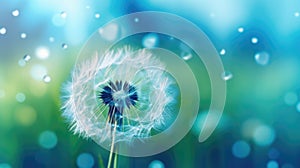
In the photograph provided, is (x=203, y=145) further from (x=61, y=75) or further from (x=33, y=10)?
(x=33, y=10)

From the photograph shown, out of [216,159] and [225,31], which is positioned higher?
[225,31]

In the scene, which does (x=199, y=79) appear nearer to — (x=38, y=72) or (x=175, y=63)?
(x=175, y=63)

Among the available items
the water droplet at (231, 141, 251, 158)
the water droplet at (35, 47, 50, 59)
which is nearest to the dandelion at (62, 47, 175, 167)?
the water droplet at (35, 47, 50, 59)

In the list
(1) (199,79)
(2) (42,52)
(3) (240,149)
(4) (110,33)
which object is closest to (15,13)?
(2) (42,52)

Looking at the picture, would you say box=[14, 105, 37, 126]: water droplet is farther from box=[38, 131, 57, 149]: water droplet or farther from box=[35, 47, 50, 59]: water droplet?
box=[35, 47, 50, 59]: water droplet

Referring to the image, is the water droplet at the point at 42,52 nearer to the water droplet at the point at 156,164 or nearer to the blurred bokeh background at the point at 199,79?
the blurred bokeh background at the point at 199,79

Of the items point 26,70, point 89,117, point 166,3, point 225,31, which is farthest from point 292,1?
point 26,70

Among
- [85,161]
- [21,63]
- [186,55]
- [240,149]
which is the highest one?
[186,55]
